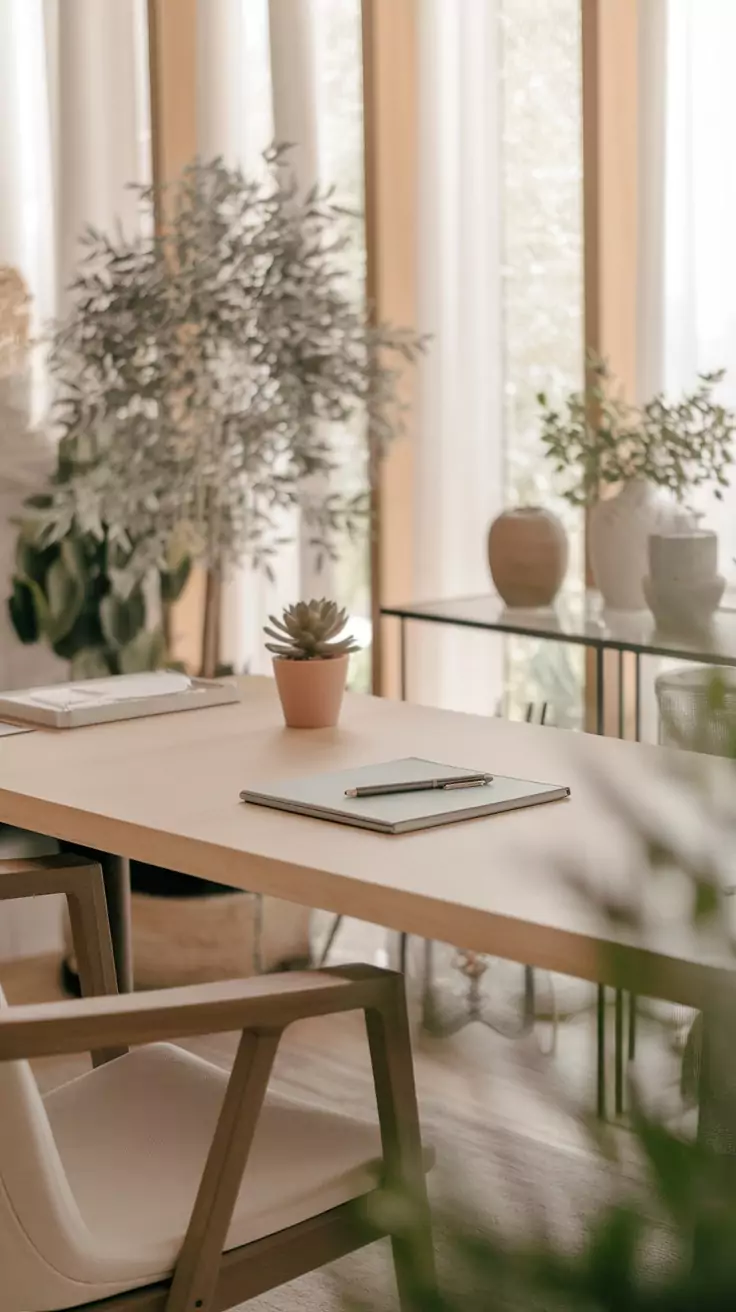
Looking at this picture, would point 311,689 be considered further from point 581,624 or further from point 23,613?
point 23,613

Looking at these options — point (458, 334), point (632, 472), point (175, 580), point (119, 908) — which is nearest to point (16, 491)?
point (175, 580)

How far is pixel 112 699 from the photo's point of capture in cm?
248

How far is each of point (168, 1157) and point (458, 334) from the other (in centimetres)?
284

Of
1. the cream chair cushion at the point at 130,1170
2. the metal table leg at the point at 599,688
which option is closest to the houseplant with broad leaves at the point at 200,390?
the metal table leg at the point at 599,688

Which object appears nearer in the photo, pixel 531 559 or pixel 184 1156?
pixel 184 1156

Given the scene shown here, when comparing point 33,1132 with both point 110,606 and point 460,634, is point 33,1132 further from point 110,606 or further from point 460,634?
point 460,634

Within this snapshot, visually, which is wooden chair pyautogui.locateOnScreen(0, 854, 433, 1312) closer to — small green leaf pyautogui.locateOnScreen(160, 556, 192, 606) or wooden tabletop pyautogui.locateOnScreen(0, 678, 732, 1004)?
wooden tabletop pyautogui.locateOnScreen(0, 678, 732, 1004)

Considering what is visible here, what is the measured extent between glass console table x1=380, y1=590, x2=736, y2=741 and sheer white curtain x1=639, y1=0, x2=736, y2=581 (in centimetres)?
32

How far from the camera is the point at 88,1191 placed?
4.97 ft

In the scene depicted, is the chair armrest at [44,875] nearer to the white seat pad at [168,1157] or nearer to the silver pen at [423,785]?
the white seat pad at [168,1157]

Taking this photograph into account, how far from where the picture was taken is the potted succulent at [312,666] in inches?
92.9

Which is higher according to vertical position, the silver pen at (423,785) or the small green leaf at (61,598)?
the small green leaf at (61,598)

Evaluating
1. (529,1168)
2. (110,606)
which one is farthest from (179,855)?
(110,606)

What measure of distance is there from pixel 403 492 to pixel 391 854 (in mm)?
2684
